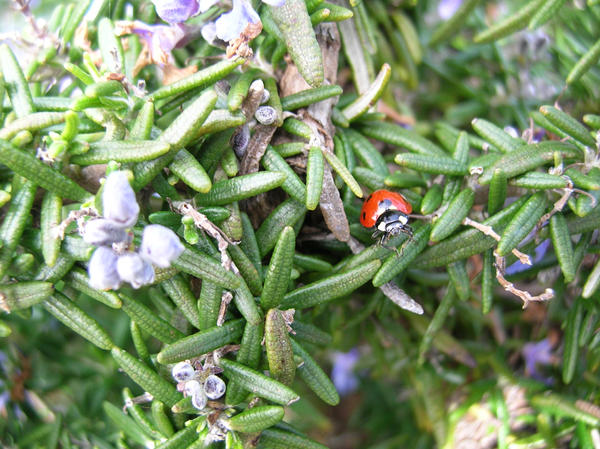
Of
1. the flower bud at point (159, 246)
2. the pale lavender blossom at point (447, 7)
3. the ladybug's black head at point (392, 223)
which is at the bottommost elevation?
the ladybug's black head at point (392, 223)

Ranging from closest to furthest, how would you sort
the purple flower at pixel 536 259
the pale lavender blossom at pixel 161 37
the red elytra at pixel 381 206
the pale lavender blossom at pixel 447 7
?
the red elytra at pixel 381 206 < the pale lavender blossom at pixel 161 37 < the purple flower at pixel 536 259 < the pale lavender blossom at pixel 447 7

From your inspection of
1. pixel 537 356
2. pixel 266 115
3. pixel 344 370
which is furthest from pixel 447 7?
pixel 344 370

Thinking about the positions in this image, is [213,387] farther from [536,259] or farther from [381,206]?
[536,259]

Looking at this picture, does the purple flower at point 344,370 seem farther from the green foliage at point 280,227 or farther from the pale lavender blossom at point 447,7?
the pale lavender blossom at point 447,7

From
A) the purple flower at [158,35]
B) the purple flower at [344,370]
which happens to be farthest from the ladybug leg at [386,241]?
the purple flower at [344,370]

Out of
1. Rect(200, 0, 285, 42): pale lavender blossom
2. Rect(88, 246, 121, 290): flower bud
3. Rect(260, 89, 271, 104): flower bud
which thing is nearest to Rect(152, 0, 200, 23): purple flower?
Rect(200, 0, 285, 42): pale lavender blossom

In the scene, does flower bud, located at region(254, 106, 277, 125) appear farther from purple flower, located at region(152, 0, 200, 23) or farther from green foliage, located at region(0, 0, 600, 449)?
purple flower, located at region(152, 0, 200, 23)

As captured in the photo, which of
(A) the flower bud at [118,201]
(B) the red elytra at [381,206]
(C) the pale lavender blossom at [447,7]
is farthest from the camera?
(C) the pale lavender blossom at [447,7]
